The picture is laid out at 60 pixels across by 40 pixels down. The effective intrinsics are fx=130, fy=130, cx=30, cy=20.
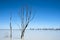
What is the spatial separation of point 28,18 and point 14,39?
1.54 m

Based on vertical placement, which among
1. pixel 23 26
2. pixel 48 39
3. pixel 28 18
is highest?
pixel 28 18

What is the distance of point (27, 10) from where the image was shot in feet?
10.4

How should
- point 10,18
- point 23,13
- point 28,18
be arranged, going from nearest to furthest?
1. point 28,18
2. point 23,13
3. point 10,18

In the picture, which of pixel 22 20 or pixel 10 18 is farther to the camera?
pixel 10 18

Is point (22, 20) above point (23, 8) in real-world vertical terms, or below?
below

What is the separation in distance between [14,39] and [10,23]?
56cm

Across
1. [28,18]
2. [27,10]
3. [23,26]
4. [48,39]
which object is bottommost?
[48,39]

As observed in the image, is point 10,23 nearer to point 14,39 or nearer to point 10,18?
point 10,18

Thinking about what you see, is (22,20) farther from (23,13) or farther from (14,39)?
(14,39)

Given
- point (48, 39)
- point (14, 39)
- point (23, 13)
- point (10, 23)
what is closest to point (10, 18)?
point (10, 23)

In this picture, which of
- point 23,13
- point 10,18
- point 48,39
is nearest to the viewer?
point 23,13

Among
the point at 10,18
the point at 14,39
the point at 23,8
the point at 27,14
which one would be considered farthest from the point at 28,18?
the point at 14,39

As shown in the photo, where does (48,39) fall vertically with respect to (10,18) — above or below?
below

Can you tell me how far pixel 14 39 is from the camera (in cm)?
427
